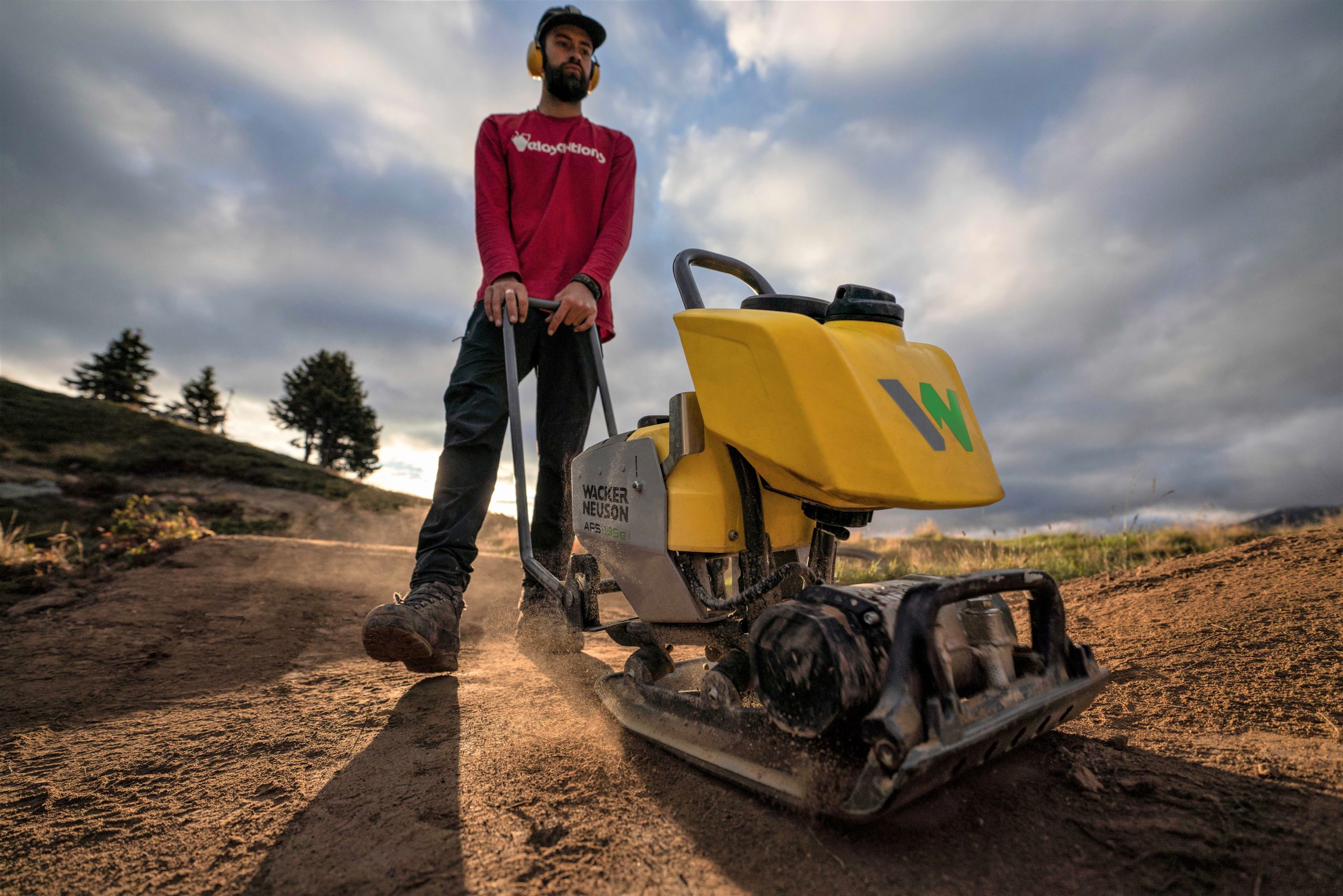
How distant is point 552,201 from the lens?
2949 millimetres

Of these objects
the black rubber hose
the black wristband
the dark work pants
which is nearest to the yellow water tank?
the black rubber hose

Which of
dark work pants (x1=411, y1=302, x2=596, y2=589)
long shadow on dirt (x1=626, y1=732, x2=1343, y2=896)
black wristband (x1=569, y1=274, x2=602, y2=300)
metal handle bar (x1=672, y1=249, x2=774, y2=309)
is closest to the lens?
long shadow on dirt (x1=626, y1=732, x2=1343, y2=896)

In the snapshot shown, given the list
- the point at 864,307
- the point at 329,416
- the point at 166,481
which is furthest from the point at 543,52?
the point at 329,416

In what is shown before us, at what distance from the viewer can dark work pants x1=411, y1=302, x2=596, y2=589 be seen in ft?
8.50

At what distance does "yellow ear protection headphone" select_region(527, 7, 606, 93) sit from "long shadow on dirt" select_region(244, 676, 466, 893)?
303cm

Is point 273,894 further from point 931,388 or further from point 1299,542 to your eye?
point 1299,542

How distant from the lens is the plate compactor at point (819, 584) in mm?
1198

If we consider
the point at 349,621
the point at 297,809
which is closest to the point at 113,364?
the point at 349,621

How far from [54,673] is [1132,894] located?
12.5ft

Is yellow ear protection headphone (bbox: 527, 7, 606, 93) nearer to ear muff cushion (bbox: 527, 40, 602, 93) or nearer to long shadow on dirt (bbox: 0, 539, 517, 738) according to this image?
ear muff cushion (bbox: 527, 40, 602, 93)

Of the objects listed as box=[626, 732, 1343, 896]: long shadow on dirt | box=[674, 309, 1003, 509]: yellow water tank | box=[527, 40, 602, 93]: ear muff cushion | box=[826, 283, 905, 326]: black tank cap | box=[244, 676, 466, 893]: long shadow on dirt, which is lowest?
box=[244, 676, 466, 893]: long shadow on dirt

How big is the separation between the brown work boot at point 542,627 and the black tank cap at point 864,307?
1.86 metres

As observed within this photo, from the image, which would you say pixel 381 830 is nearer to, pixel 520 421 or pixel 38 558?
pixel 520 421

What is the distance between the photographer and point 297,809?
4.83ft
